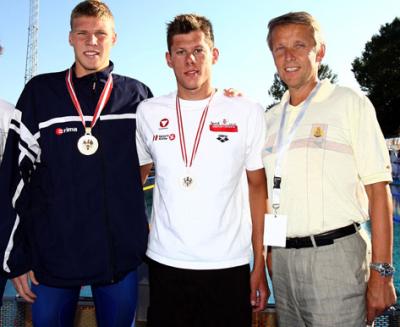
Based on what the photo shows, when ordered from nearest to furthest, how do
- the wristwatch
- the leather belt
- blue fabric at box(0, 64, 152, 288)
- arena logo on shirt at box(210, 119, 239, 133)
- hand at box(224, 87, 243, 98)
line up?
the wristwatch, the leather belt, blue fabric at box(0, 64, 152, 288), arena logo on shirt at box(210, 119, 239, 133), hand at box(224, 87, 243, 98)

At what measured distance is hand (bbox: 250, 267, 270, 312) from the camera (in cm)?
236

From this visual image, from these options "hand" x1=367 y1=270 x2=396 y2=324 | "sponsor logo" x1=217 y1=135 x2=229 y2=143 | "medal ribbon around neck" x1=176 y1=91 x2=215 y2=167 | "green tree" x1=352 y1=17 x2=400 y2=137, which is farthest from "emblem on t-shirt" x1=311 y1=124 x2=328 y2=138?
"green tree" x1=352 y1=17 x2=400 y2=137

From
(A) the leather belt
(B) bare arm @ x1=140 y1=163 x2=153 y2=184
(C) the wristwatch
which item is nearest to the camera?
(C) the wristwatch

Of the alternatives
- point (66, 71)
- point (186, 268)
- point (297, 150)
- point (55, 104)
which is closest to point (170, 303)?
point (186, 268)

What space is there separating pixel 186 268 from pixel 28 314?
1.53m

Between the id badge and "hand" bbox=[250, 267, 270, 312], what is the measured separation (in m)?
0.26

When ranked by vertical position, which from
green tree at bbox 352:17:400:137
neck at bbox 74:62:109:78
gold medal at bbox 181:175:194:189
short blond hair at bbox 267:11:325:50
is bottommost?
gold medal at bbox 181:175:194:189

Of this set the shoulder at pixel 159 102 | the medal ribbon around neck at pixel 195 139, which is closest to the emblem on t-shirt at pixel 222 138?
the medal ribbon around neck at pixel 195 139

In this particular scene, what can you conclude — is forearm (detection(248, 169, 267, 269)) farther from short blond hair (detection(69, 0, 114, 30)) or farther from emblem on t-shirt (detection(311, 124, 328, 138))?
short blond hair (detection(69, 0, 114, 30))

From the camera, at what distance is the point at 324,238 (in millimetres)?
2125

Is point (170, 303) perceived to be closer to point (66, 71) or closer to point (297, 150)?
point (297, 150)

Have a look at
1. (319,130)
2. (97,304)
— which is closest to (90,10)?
(319,130)

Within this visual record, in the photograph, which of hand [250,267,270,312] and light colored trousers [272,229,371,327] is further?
hand [250,267,270,312]

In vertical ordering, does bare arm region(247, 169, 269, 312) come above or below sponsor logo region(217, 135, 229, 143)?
below
